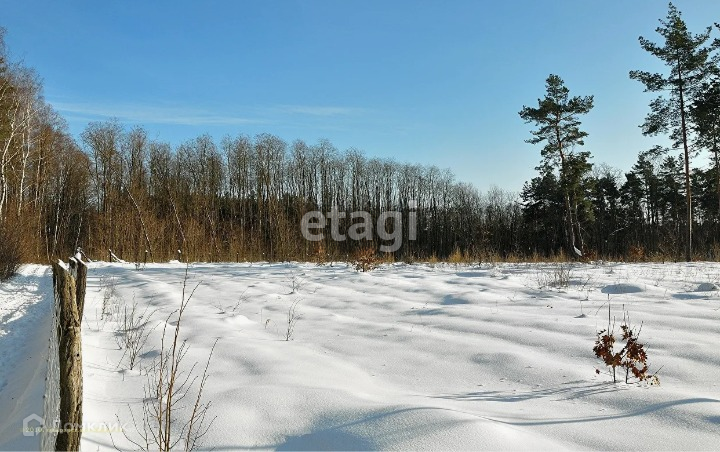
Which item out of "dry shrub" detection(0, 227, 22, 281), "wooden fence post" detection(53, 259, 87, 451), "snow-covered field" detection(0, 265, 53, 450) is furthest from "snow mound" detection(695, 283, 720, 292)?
"dry shrub" detection(0, 227, 22, 281)

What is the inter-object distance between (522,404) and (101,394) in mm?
2883

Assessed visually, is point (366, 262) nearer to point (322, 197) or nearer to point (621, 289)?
point (621, 289)

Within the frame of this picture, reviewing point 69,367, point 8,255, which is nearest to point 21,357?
point 69,367

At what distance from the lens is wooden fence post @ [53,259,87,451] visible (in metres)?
1.96

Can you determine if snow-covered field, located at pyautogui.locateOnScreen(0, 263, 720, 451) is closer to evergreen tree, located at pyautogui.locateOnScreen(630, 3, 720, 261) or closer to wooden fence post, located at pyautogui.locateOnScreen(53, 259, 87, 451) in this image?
wooden fence post, located at pyautogui.locateOnScreen(53, 259, 87, 451)

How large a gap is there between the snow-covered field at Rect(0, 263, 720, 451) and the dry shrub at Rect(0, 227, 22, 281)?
605 cm

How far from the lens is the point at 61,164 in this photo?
28.7 meters

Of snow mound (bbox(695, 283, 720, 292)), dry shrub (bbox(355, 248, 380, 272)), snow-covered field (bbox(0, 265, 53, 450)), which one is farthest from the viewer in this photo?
dry shrub (bbox(355, 248, 380, 272))

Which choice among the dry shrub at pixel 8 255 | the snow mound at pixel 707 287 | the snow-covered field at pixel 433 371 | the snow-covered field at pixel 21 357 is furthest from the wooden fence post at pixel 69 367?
the dry shrub at pixel 8 255

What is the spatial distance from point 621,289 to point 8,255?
13838 mm

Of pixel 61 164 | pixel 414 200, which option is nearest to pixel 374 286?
pixel 61 164

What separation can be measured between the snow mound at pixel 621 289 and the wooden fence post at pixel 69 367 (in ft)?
21.8

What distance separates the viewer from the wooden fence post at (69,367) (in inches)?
77.0

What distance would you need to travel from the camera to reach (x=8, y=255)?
1106cm
